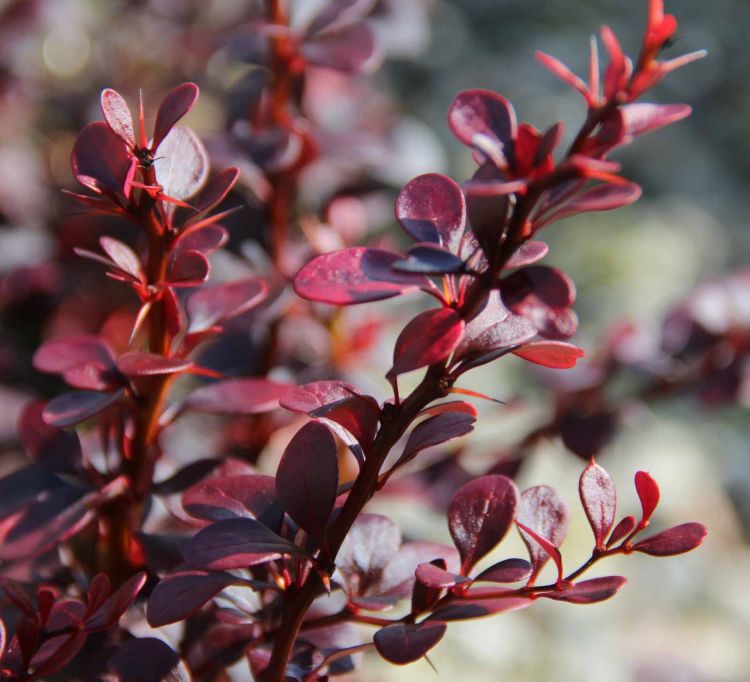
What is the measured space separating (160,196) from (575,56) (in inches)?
99.3

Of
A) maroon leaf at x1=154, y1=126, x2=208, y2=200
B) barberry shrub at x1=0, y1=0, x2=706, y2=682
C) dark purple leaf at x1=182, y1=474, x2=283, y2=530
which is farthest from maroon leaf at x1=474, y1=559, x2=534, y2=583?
maroon leaf at x1=154, y1=126, x2=208, y2=200

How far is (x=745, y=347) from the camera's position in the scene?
788 millimetres

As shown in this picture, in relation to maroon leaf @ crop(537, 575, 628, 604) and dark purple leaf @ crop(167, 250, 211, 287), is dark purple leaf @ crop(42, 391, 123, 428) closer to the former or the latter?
dark purple leaf @ crop(167, 250, 211, 287)

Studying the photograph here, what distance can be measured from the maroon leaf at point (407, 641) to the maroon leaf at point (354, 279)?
152 millimetres

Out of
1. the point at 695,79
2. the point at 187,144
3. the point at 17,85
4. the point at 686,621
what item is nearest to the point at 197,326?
the point at 187,144

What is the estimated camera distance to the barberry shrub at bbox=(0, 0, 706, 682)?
36cm

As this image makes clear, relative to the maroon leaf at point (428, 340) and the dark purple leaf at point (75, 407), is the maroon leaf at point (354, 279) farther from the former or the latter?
the dark purple leaf at point (75, 407)

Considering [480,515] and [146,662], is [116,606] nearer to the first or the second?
[146,662]

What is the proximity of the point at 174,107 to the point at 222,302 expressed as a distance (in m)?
0.14

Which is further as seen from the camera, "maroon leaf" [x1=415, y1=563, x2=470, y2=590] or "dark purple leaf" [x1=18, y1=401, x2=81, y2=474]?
"dark purple leaf" [x1=18, y1=401, x2=81, y2=474]

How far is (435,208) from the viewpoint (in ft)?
1.30

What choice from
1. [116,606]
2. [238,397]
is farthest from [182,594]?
[238,397]

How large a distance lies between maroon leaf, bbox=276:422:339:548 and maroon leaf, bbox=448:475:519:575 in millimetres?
67

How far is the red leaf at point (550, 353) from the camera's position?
385 mm
